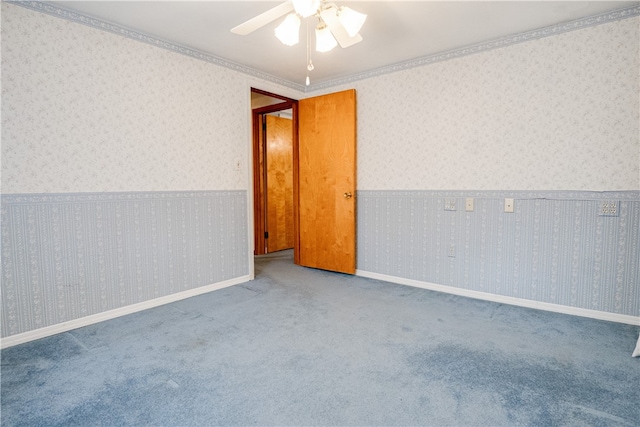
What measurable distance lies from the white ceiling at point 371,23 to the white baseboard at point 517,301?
2311 millimetres

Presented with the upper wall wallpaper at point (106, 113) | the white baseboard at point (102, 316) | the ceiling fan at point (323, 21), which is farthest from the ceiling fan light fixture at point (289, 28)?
the white baseboard at point (102, 316)

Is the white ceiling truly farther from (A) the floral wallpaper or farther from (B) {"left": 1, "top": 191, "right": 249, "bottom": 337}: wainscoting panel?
(B) {"left": 1, "top": 191, "right": 249, "bottom": 337}: wainscoting panel

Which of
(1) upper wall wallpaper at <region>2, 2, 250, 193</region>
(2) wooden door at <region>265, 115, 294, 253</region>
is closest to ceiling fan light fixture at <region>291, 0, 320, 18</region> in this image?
(1) upper wall wallpaper at <region>2, 2, 250, 193</region>

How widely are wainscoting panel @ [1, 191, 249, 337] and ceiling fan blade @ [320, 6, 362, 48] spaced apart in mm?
2015

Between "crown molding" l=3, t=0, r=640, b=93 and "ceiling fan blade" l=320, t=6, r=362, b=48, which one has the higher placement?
"crown molding" l=3, t=0, r=640, b=93

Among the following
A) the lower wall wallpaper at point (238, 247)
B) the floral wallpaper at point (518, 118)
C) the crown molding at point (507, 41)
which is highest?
the crown molding at point (507, 41)

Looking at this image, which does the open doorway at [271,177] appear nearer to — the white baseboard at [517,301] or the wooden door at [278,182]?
the wooden door at [278,182]

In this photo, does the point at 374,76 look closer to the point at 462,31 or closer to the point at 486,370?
the point at 462,31

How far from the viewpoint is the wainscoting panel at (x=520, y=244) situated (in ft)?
9.05

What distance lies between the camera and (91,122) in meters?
2.76

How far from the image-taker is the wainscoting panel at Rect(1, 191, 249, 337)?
2463mm

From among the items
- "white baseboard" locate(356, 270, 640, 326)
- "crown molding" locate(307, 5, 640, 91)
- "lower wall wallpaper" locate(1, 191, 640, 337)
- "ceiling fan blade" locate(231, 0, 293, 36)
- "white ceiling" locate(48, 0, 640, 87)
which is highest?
"white ceiling" locate(48, 0, 640, 87)

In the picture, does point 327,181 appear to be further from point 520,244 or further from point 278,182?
point 520,244

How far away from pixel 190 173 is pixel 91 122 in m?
0.91
